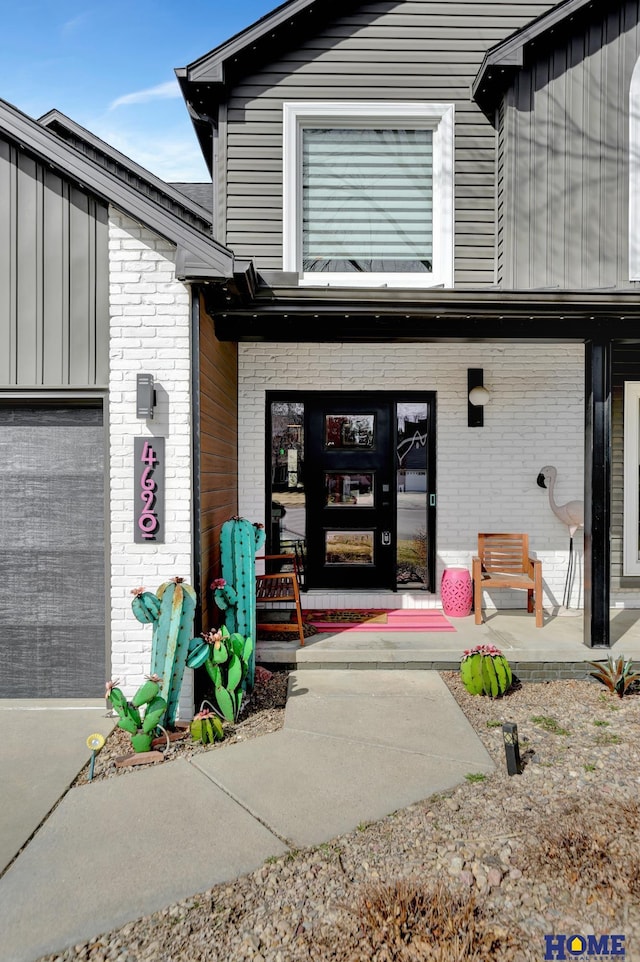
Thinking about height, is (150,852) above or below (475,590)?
below

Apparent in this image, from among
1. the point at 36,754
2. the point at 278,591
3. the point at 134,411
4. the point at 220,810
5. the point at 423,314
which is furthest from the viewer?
the point at 278,591

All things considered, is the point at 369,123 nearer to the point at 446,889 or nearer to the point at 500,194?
the point at 500,194

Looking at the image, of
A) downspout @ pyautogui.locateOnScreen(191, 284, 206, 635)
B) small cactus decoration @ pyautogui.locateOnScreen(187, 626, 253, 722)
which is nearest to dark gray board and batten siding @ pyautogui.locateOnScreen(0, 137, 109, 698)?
downspout @ pyautogui.locateOnScreen(191, 284, 206, 635)

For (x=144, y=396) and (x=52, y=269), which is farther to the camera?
(x=52, y=269)

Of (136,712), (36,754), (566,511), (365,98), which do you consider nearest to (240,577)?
(136,712)

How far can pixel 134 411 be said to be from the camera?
3760 millimetres

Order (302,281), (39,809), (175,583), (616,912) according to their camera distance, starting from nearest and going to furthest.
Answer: (616,912) < (39,809) < (175,583) < (302,281)

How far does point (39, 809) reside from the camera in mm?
2732

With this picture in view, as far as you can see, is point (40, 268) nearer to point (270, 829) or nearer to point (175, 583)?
point (175, 583)

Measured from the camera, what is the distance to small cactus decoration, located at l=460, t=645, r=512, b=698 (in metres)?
4.02

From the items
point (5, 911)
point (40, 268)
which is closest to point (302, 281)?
point (40, 268)

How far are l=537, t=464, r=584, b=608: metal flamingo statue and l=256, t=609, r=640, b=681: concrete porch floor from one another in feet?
2.72

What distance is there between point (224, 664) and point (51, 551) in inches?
58.3

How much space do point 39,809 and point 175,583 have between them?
4.24ft
